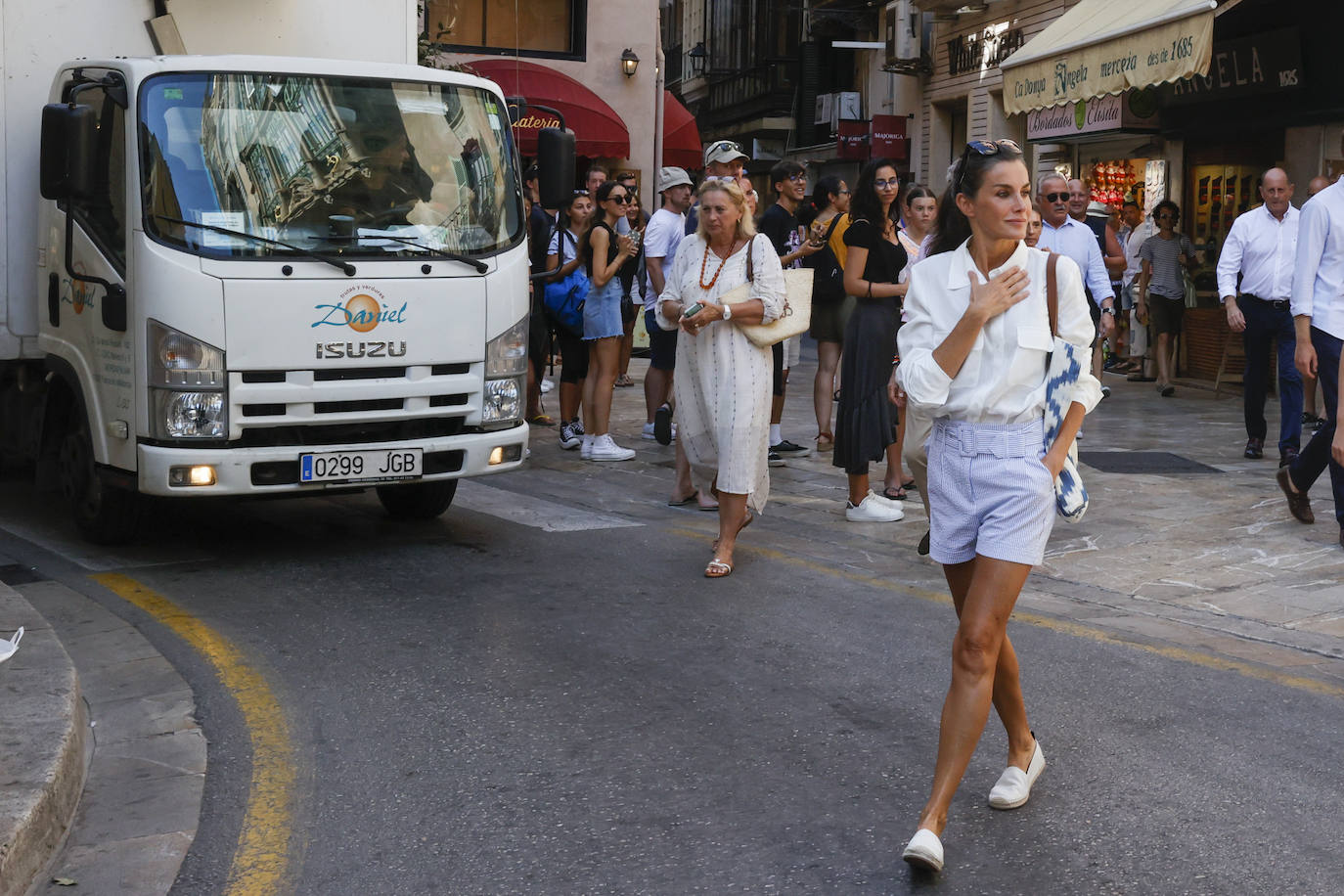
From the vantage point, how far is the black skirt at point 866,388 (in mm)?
8555

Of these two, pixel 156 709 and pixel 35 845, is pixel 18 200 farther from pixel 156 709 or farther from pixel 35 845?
pixel 35 845

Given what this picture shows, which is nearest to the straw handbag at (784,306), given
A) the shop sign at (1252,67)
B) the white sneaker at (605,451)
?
the white sneaker at (605,451)

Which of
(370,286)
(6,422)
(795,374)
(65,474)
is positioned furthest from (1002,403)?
(795,374)

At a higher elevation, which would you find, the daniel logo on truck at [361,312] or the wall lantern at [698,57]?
the wall lantern at [698,57]

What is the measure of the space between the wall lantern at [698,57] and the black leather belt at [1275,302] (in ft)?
114

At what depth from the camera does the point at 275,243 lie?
7070 millimetres

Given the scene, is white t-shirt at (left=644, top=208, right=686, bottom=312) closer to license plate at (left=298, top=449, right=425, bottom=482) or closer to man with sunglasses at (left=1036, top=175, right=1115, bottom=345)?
man with sunglasses at (left=1036, top=175, right=1115, bottom=345)

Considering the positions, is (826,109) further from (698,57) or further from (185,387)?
(185,387)

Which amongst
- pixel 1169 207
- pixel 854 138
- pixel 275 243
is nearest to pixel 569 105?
pixel 854 138

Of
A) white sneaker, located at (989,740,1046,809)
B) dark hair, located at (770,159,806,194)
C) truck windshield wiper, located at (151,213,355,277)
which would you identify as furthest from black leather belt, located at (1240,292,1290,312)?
white sneaker, located at (989,740,1046,809)

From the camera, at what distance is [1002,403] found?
398 cm

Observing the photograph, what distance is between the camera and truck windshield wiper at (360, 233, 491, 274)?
7.34 metres

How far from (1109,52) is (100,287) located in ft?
30.3

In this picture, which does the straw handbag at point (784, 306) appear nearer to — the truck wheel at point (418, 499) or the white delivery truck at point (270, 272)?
the white delivery truck at point (270, 272)
